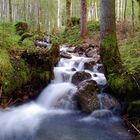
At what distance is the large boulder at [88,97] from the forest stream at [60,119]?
0.47 feet

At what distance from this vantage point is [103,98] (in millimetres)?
8602

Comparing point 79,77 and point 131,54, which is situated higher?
point 131,54

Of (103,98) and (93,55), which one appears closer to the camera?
(103,98)

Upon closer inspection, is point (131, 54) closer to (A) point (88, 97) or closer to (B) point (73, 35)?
(A) point (88, 97)

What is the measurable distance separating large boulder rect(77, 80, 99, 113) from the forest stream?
0.47 feet

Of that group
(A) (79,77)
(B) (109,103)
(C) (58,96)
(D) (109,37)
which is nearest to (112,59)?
(D) (109,37)

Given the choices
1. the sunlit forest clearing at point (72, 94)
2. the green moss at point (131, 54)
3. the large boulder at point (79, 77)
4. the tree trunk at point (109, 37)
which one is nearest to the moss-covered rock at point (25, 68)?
the sunlit forest clearing at point (72, 94)

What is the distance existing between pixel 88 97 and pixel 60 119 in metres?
1.04

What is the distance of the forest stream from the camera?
22.3 feet

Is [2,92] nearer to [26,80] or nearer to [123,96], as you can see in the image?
[26,80]

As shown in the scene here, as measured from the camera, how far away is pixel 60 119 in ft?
26.1

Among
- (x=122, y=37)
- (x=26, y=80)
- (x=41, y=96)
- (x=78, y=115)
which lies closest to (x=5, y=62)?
(x=26, y=80)

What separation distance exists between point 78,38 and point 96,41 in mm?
1746

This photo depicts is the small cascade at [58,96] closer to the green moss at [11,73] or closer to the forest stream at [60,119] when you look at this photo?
the forest stream at [60,119]
